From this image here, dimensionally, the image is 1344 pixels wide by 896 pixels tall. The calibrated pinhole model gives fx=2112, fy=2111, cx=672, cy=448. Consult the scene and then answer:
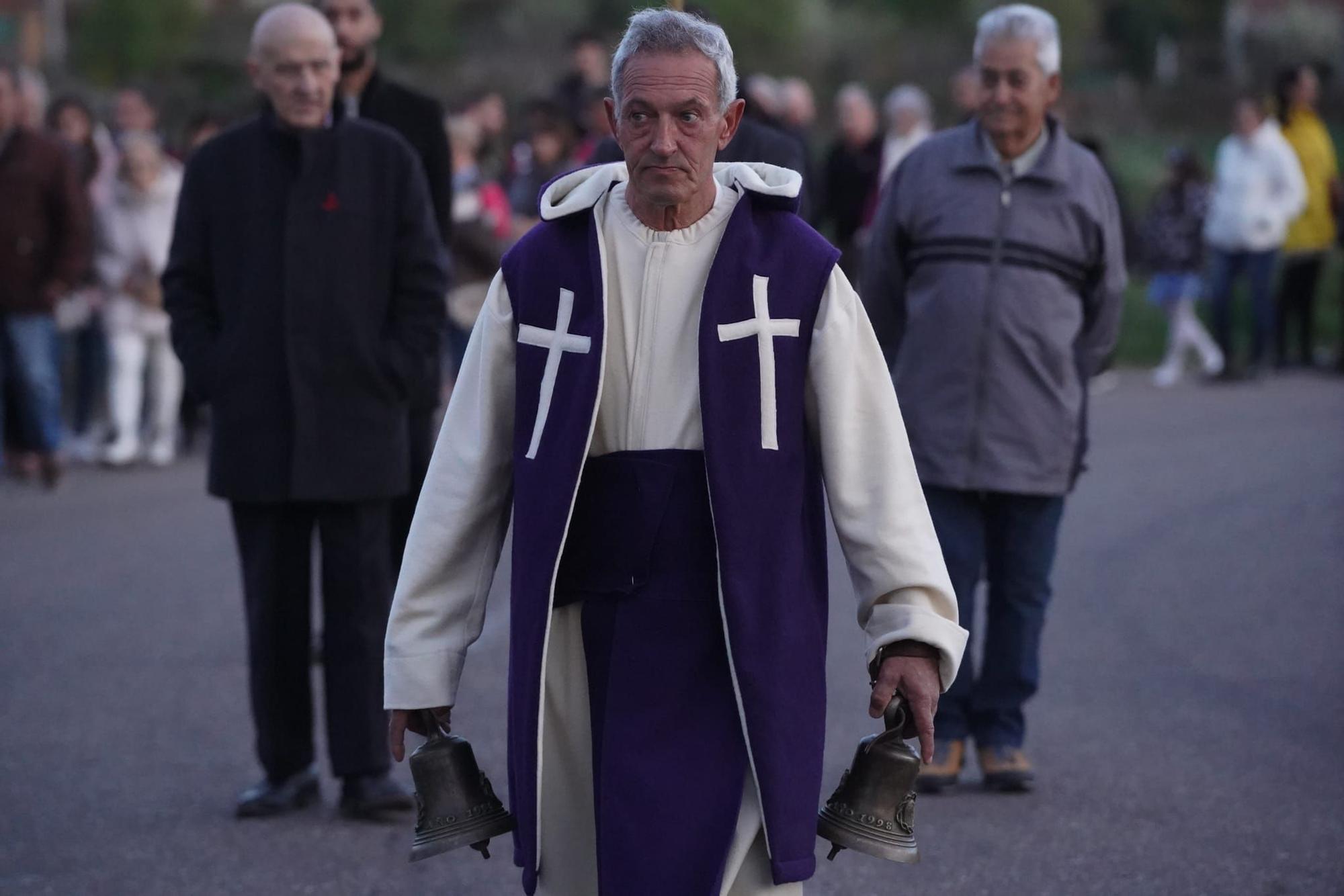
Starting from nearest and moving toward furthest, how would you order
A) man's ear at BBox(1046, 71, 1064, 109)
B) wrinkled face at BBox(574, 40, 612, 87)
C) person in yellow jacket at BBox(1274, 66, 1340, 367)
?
man's ear at BBox(1046, 71, 1064, 109), wrinkled face at BBox(574, 40, 612, 87), person in yellow jacket at BBox(1274, 66, 1340, 367)

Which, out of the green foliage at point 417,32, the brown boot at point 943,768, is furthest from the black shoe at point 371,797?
the green foliage at point 417,32

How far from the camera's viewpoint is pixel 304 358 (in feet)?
19.8

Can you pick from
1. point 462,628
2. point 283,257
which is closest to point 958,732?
point 283,257

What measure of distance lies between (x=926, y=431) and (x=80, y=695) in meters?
3.31

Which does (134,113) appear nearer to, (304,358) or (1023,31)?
(304,358)

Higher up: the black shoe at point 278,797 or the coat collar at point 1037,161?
the coat collar at point 1037,161

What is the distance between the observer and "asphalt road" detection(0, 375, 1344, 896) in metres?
5.71

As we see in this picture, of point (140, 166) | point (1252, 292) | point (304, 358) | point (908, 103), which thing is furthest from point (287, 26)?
point (1252, 292)

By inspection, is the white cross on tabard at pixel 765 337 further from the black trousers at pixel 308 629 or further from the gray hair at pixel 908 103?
the gray hair at pixel 908 103

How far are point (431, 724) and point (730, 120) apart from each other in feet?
4.04

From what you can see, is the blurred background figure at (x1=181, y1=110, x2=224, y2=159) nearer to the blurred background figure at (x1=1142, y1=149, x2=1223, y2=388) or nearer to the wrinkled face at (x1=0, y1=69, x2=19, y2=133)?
the wrinkled face at (x1=0, y1=69, x2=19, y2=133)

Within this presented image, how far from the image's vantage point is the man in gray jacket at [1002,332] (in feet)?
20.8

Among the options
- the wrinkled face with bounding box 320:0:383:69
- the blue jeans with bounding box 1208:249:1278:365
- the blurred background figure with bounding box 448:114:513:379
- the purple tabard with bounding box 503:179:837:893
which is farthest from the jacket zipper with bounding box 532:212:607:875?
the blue jeans with bounding box 1208:249:1278:365

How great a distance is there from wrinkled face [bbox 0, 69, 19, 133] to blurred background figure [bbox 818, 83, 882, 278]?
563 cm
